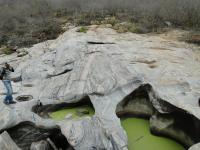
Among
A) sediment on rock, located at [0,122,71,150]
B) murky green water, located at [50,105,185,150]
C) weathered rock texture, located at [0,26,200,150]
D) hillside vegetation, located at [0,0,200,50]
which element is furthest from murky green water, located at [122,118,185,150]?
hillside vegetation, located at [0,0,200,50]

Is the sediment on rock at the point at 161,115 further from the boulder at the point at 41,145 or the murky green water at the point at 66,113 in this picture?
the boulder at the point at 41,145

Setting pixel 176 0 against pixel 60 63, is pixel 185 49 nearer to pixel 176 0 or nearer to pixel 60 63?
pixel 60 63

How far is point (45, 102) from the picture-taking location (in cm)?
870

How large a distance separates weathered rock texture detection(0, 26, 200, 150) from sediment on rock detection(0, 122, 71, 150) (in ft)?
0.50

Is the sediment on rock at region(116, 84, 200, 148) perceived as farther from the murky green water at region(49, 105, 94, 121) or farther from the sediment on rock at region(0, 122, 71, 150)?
the sediment on rock at region(0, 122, 71, 150)

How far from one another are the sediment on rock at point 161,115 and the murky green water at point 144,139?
0.15 m

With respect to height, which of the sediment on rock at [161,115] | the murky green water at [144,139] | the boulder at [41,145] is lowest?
the murky green water at [144,139]

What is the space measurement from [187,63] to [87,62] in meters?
Result: 3.05

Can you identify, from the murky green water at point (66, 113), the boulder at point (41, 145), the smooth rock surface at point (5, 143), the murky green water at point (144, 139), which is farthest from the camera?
the murky green water at point (66, 113)

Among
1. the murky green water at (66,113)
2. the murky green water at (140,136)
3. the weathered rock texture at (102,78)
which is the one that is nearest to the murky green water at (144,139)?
the murky green water at (140,136)

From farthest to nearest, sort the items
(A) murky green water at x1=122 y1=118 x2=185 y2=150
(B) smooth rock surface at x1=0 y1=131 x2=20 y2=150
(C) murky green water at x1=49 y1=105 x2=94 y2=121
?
(C) murky green water at x1=49 y1=105 x2=94 y2=121
(A) murky green water at x1=122 y1=118 x2=185 y2=150
(B) smooth rock surface at x1=0 y1=131 x2=20 y2=150

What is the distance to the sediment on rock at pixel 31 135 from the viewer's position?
7559mm

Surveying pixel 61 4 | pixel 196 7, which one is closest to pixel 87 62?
pixel 196 7

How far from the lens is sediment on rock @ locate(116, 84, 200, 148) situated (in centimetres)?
737
